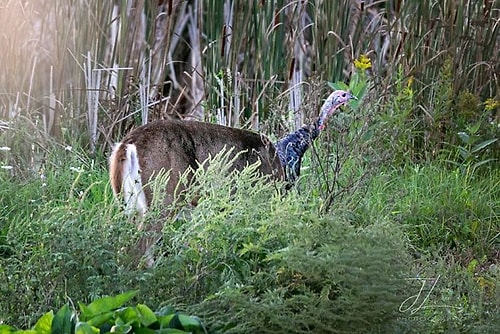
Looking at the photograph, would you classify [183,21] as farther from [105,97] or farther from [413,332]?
[413,332]

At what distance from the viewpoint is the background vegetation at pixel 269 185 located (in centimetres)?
405

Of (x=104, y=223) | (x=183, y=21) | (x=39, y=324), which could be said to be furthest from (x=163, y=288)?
(x=183, y=21)

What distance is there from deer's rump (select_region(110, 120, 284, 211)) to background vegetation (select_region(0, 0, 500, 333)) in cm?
21

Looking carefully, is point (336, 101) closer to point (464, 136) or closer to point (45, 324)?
point (464, 136)

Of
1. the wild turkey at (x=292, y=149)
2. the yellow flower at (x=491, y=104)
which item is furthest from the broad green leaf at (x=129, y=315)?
the yellow flower at (x=491, y=104)

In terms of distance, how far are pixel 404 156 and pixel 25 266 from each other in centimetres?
369

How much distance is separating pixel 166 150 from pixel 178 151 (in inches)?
3.5

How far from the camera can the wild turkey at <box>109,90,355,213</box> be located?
555cm

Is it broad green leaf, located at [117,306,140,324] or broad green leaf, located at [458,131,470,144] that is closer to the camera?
broad green leaf, located at [117,306,140,324]

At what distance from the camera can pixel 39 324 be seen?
3.67m

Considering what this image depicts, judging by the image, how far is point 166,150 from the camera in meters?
5.66

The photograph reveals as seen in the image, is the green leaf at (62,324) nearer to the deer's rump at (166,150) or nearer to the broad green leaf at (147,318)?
the broad green leaf at (147,318)

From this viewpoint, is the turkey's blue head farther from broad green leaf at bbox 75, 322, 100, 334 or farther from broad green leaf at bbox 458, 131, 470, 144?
broad green leaf at bbox 75, 322, 100, 334

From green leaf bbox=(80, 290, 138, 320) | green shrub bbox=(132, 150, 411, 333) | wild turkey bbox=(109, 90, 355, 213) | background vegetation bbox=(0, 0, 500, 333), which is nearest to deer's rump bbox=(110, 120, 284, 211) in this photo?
wild turkey bbox=(109, 90, 355, 213)
